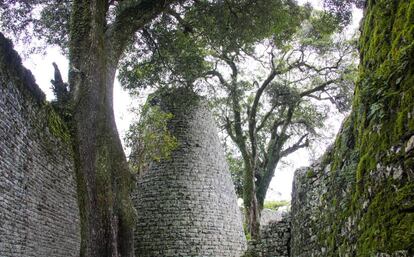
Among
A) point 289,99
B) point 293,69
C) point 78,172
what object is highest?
point 293,69

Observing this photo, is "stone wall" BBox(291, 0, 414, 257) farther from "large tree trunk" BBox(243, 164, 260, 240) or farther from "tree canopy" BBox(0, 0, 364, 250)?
"large tree trunk" BBox(243, 164, 260, 240)

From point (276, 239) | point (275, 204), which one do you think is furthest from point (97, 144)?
point (275, 204)

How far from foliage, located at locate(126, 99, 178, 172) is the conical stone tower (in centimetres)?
52

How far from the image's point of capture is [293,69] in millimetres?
17828

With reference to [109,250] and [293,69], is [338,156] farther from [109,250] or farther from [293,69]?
[293,69]

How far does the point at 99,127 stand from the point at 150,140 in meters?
6.65

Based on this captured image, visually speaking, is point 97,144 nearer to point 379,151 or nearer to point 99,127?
point 99,127

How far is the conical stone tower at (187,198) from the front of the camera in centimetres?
1354

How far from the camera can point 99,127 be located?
7.01 metres

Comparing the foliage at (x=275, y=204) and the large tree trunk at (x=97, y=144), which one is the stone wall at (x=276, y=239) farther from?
the foliage at (x=275, y=204)

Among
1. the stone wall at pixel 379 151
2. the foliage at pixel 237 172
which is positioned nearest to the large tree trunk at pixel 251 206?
the foliage at pixel 237 172

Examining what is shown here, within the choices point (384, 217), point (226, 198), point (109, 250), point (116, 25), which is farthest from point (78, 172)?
point (226, 198)

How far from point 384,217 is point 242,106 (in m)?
15.4

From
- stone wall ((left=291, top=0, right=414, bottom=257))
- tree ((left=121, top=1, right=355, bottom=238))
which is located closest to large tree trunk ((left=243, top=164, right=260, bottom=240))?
tree ((left=121, top=1, right=355, bottom=238))
